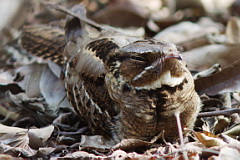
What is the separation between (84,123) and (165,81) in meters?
1.07

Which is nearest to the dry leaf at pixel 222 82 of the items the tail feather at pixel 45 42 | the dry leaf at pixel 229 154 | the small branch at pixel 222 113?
the small branch at pixel 222 113

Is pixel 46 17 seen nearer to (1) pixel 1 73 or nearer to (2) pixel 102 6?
(2) pixel 102 6

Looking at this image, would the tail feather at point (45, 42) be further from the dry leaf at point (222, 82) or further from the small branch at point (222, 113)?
the small branch at point (222, 113)

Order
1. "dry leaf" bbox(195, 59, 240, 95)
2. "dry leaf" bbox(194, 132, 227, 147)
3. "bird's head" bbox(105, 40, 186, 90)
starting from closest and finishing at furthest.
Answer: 1. "bird's head" bbox(105, 40, 186, 90)
2. "dry leaf" bbox(194, 132, 227, 147)
3. "dry leaf" bbox(195, 59, 240, 95)

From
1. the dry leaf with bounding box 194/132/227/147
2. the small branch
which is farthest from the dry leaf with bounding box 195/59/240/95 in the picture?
the dry leaf with bounding box 194/132/227/147

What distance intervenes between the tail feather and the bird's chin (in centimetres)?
145

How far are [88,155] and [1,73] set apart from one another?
174 centimetres

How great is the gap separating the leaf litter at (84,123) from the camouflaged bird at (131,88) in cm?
12

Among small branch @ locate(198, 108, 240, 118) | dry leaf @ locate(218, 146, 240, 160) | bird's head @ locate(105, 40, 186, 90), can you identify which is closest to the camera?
dry leaf @ locate(218, 146, 240, 160)

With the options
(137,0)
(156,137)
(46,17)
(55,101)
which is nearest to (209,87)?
(156,137)

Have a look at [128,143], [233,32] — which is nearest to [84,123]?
[128,143]

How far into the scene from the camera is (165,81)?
8.98 ft

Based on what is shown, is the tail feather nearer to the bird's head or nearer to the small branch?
the bird's head

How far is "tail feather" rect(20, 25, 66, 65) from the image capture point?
4.07m
